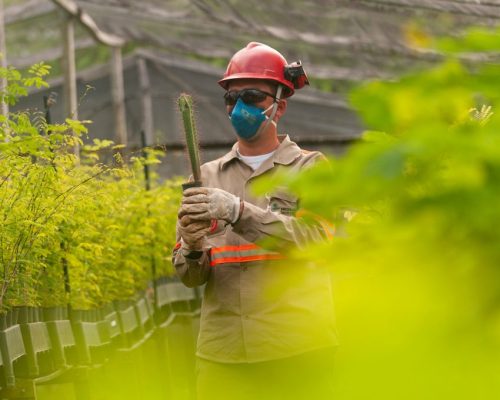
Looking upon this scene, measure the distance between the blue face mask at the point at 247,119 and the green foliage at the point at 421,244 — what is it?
3193 mm

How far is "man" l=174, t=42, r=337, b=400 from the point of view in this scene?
3600 mm

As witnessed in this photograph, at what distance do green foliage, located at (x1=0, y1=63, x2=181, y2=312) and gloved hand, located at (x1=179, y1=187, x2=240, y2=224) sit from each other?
2.04m

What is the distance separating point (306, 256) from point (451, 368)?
0.19 m

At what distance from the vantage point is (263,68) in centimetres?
423

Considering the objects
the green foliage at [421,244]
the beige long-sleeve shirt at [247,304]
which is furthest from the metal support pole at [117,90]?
the green foliage at [421,244]

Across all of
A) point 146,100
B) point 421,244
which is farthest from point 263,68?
point 146,100

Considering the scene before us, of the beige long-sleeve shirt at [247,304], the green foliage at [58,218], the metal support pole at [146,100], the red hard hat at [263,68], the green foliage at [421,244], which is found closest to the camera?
the green foliage at [421,244]

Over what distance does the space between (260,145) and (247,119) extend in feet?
0.39

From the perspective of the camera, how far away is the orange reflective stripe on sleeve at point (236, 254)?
12.7 feet

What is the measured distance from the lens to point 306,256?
959 mm

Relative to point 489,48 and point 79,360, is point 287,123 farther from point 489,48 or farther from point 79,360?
point 489,48

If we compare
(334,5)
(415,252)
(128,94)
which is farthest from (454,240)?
(128,94)

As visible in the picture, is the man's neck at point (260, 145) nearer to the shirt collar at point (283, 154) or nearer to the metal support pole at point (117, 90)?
the shirt collar at point (283, 154)

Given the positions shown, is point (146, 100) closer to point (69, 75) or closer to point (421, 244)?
point (69, 75)
